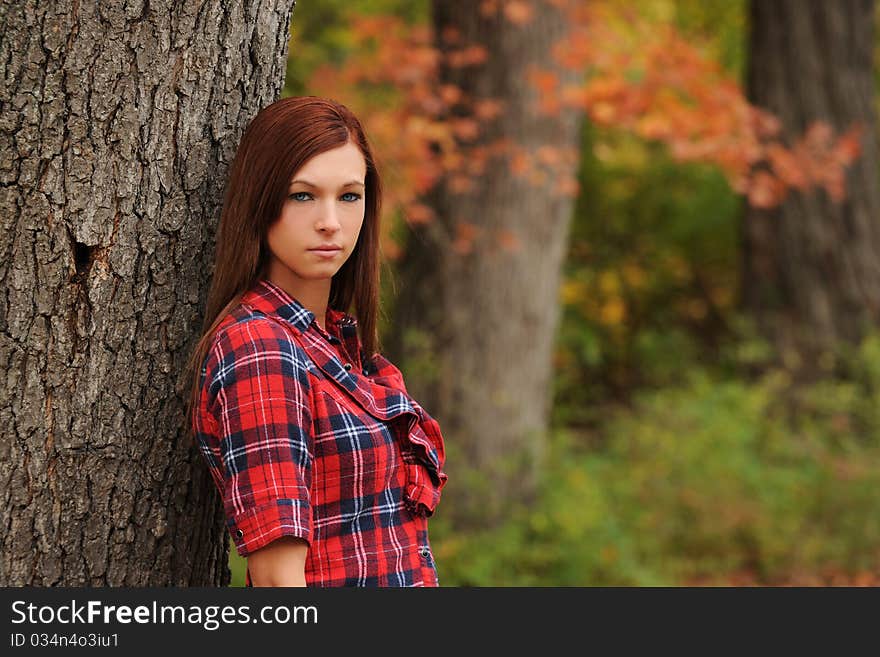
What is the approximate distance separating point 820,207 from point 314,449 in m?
7.98

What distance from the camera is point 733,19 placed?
40.6 feet

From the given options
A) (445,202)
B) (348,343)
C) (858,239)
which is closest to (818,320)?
(858,239)

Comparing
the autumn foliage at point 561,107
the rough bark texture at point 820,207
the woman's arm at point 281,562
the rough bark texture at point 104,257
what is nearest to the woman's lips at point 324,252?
the rough bark texture at point 104,257

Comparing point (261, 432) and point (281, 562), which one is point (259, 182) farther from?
point (281, 562)

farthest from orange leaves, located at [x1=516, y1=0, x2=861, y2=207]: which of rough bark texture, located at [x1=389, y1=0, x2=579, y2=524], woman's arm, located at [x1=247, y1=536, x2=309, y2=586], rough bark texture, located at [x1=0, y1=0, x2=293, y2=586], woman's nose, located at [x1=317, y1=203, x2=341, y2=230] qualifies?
woman's arm, located at [x1=247, y1=536, x2=309, y2=586]

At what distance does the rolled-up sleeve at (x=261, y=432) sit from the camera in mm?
2027

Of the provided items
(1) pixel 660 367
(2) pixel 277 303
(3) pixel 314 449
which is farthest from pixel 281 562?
(1) pixel 660 367

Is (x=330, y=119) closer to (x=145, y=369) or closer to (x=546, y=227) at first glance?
(x=145, y=369)

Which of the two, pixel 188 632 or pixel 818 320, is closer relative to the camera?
pixel 188 632

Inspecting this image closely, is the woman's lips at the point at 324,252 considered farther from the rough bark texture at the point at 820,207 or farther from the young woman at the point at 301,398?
the rough bark texture at the point at 820,207

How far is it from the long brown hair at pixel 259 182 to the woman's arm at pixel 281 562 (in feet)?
1.19

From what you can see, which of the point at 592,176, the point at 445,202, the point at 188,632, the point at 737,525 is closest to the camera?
the point at 188,632

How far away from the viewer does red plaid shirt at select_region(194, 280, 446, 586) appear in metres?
2.04

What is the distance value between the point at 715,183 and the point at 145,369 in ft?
33.3
